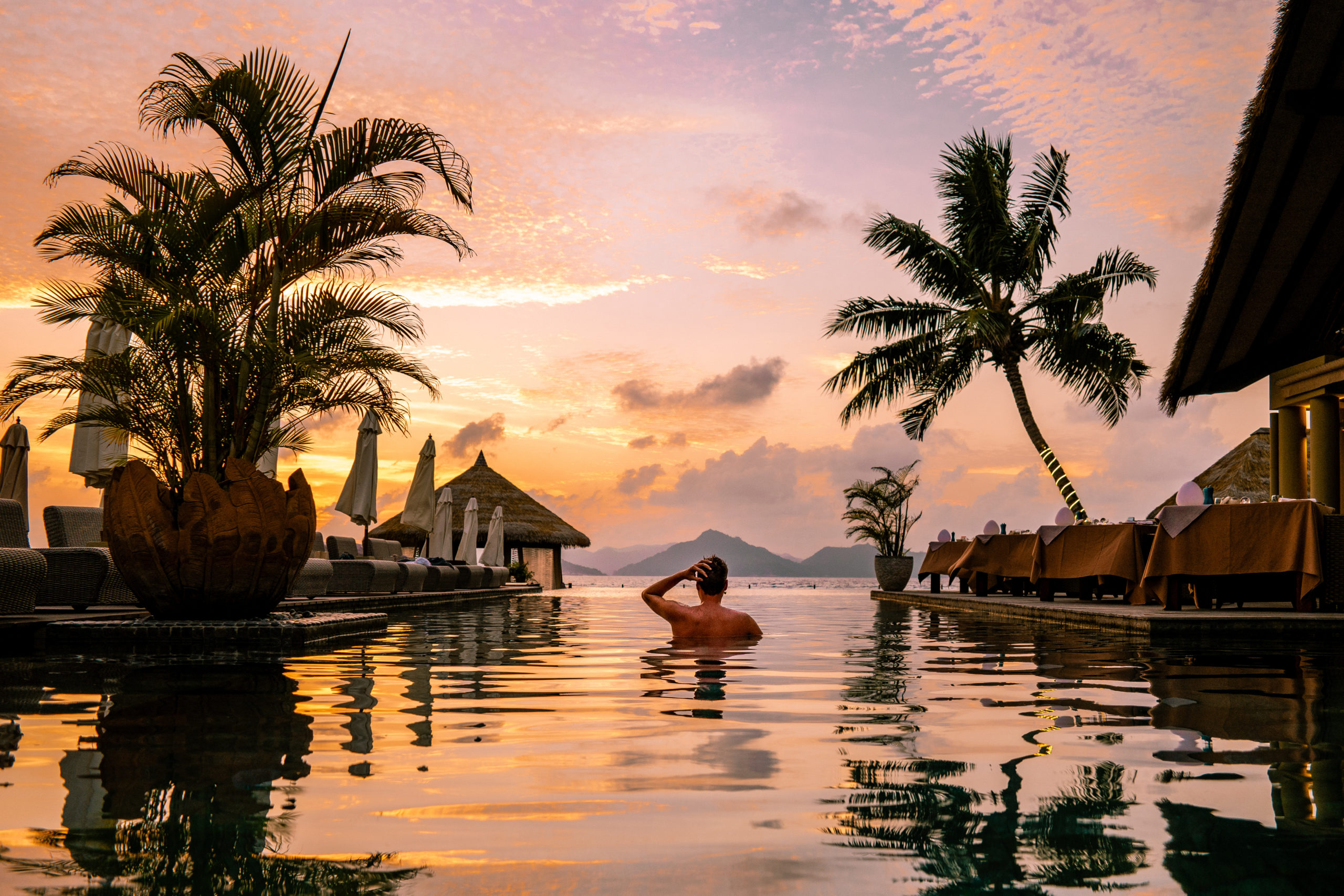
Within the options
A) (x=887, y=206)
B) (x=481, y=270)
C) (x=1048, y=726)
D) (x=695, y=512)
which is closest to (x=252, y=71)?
(x=1048, y=726)

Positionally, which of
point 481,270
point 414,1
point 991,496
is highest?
point 414,1

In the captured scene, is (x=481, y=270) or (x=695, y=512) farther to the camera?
(x=695, y=512)

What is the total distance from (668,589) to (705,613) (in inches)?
15.1

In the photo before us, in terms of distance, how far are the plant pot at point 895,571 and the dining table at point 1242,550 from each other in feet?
44.9

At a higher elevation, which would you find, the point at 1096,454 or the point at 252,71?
the point at 252,71

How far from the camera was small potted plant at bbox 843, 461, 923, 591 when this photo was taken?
24469 mm

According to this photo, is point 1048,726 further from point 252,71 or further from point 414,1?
point 414,1

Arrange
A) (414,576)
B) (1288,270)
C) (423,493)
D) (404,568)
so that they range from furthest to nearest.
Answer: (423,493) → (414,576) → (404,568) → (1288,270)

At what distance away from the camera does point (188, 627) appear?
20.7ft

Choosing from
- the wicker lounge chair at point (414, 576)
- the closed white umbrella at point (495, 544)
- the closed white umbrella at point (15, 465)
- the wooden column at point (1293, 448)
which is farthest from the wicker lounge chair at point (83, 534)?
the wooden column at point (1293, 448)

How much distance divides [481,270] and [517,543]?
16134 millimetres

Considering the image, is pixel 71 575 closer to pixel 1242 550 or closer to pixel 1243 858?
pixel 1243 858

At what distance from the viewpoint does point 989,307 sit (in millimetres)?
19922

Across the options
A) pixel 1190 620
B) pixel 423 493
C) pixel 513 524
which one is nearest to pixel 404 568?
pixel 423 493
